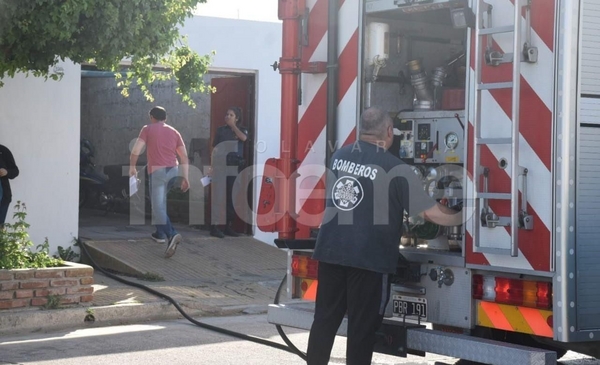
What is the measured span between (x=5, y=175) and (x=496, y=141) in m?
7.05

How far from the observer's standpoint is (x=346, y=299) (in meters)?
6.18

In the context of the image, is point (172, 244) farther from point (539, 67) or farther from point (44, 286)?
point (539, 67)

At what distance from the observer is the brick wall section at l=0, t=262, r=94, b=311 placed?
900 cm

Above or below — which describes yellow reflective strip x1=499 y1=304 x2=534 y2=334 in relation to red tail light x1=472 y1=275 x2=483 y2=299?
below

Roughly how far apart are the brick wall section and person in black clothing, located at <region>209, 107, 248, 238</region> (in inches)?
177

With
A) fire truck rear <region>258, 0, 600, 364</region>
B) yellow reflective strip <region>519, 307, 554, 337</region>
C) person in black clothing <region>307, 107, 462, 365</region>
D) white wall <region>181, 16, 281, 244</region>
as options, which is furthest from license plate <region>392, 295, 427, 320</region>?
white wall <region>181, 16, 281, 244</region>

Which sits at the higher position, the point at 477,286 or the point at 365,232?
the point at 365,232

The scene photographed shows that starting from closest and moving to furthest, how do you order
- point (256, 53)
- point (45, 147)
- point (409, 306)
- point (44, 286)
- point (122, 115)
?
point (409, 306), point (44, 286), point (45, 147), point (256, 53), point (122, 115)

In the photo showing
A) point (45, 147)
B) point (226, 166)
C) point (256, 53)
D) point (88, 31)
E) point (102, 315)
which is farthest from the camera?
point (226, 166)

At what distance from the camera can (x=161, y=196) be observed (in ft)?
40.4

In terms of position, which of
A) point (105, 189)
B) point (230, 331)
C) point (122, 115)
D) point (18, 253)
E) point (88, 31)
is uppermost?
point (88, 31)

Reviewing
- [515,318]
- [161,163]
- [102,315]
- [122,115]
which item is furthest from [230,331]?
[122,115]

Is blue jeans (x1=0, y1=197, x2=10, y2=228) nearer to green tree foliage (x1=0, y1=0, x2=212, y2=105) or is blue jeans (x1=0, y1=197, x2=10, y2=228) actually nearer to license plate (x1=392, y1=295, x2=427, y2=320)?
green tree foliage (x1=0, y1=0, x2=212, y2=105)

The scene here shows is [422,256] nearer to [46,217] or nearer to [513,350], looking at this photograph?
[513,350]
